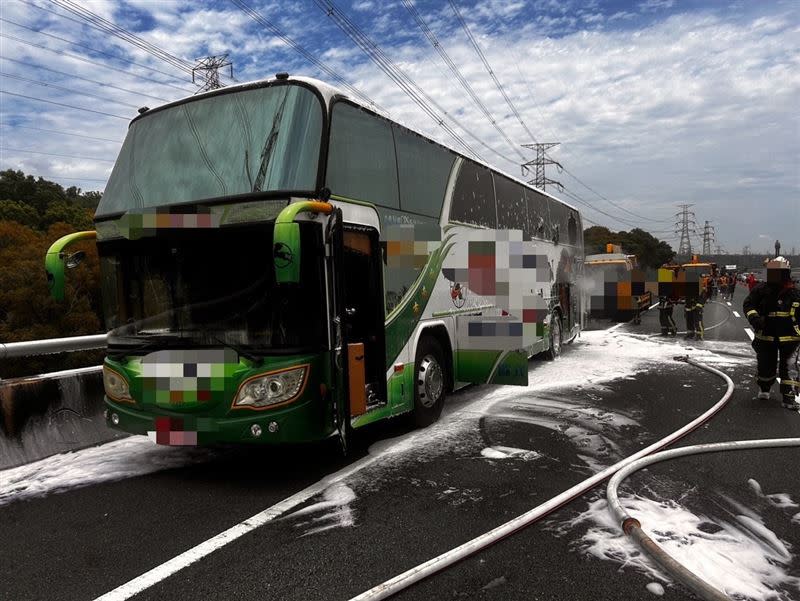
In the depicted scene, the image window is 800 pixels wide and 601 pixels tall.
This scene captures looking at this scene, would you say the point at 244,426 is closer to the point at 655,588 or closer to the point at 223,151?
the point at 223,151

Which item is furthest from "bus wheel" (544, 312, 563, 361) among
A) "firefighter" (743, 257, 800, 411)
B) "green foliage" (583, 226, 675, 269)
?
"green foliage" (583, 226, 675, 269)

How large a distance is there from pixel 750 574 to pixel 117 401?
4.87m

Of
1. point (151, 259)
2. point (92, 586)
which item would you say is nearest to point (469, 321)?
point (151, 259)

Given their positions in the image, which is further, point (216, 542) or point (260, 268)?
point (260, 268)

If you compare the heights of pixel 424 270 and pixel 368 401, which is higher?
pixel 424 270

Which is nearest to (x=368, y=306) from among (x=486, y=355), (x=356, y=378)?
(x=356, y=378)

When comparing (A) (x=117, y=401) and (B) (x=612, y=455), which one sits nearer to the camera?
(A) (x=117, y=401)

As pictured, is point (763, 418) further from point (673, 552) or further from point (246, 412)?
point (246, 412)

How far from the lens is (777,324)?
7512mm

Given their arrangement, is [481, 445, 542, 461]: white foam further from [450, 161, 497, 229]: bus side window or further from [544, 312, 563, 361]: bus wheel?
[544, 312, 563, 361]: bus wheel

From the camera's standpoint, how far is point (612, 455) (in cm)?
554

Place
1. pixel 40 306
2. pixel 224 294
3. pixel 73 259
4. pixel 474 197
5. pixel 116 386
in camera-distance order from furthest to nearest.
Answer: pixel 40 306, pixel 474 197, pixel 73 259, pixel 116 386, pixel 224 294

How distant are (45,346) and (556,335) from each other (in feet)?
30.9

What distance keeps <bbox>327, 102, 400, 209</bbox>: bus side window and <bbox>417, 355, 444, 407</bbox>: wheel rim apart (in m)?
1.85
